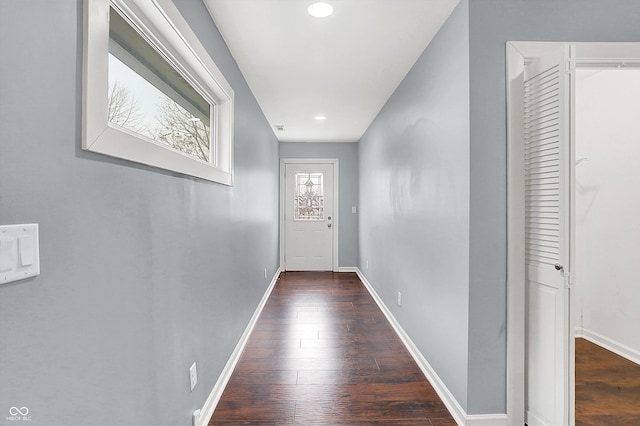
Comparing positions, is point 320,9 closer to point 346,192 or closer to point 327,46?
point 327,46

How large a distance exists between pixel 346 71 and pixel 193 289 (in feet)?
7.53

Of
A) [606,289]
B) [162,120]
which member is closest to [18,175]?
[162,120]

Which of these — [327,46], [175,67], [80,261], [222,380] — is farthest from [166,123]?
[222,380]

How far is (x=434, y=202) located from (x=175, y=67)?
1.81m

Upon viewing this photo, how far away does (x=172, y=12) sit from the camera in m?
1.49

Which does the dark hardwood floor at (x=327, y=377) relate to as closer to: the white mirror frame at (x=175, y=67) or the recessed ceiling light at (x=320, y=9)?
the white mirror frame at (x=175, y=67)

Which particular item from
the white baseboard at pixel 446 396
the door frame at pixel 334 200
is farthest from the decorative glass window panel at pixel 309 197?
the white baseboard at pixel 446 396

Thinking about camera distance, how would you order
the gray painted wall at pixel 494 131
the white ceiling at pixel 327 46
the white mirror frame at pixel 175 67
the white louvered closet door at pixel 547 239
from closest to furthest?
1. the white mirror frame at pixel 175 67
2. the white louvered closet door at pixel 547 239
3. the gray painted wall at pixel 494 131
4. the white ceiling at pixel 327 46

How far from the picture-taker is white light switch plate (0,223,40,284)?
65 cm

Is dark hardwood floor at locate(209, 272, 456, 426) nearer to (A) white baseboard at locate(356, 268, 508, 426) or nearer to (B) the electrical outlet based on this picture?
(A) white baseboard at locate(356, 268, 508, 426)

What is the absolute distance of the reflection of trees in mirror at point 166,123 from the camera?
1235 mm

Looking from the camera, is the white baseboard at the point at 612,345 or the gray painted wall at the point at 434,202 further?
the white baseboard at the point at 612,345

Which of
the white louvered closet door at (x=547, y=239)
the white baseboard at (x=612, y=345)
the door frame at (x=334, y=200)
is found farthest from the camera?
the door frame at (x=334, y=200)

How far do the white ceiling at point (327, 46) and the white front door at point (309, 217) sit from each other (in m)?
2.32
